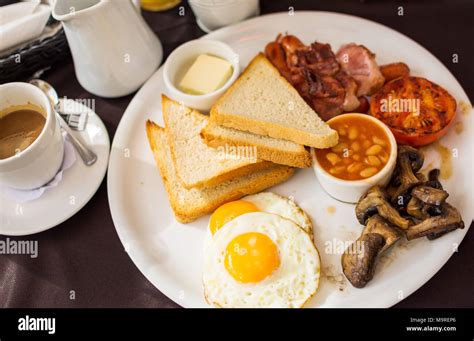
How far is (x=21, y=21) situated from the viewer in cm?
254

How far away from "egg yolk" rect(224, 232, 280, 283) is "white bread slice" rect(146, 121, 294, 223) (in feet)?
0.87

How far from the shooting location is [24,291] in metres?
2.23

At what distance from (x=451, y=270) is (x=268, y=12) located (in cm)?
168

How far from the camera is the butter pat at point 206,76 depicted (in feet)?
8.22

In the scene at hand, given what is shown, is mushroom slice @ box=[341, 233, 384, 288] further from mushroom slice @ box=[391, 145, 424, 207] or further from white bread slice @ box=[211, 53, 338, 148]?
white bread slice @ box=[211, 53, 338, 148]

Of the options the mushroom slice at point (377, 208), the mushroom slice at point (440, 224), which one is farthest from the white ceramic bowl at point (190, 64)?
the mushroom slice at point (440, 224)

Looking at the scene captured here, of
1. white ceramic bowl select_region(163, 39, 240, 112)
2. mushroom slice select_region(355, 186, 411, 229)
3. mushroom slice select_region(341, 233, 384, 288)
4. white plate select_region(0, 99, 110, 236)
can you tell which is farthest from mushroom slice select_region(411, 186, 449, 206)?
white plate select_region(0, 99, 110, 236)

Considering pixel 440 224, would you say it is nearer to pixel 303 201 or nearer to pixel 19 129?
pixel 303 201

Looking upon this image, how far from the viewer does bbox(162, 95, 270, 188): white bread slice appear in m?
2.27

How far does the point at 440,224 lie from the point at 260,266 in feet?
2.32

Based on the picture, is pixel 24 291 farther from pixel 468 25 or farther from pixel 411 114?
pixel 468 25

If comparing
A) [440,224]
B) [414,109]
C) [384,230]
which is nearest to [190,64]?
[414,109]
